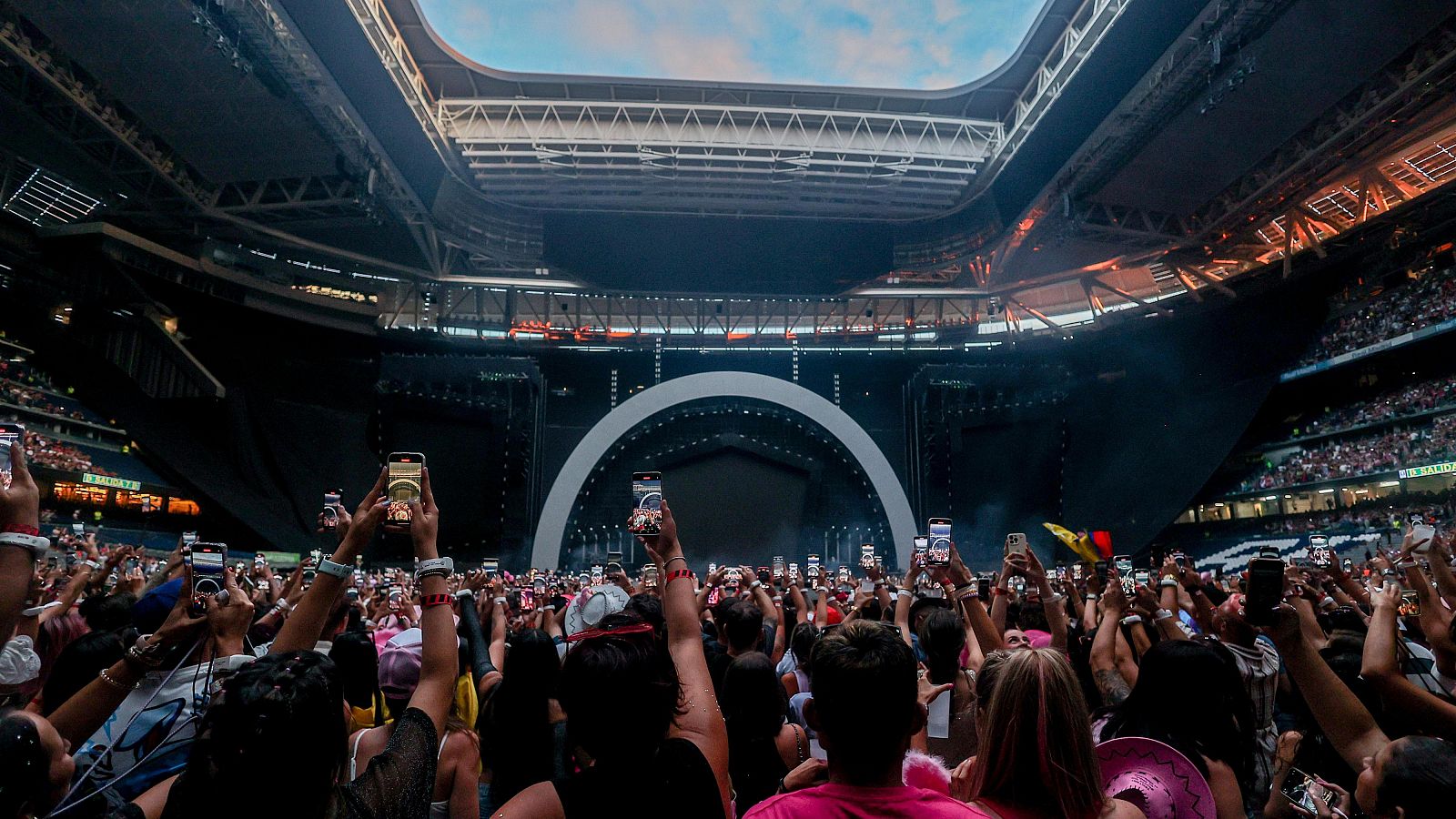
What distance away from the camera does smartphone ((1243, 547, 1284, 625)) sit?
229 centimetres

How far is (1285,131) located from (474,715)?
66.4ft

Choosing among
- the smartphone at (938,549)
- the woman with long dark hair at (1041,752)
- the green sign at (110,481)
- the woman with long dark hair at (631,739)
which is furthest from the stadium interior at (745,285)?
the woman with long dark hair at (631,739)

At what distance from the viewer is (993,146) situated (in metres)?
23.3

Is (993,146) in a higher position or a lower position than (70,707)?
higher

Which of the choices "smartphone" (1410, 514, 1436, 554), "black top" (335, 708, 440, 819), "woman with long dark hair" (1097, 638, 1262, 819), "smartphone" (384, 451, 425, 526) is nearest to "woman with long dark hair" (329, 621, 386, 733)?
"smartphone" (384, 451, 425, 526)

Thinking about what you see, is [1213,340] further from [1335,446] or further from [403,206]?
[403,206]

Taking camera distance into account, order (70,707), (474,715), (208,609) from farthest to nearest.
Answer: (474,715) → (208,609) → (70,707)

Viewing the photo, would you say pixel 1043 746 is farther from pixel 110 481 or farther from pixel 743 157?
pixel 110 481

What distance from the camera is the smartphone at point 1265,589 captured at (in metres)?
2.29

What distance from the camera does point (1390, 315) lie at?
2141 cm

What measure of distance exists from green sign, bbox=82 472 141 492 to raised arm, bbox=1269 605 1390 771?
23.9 m

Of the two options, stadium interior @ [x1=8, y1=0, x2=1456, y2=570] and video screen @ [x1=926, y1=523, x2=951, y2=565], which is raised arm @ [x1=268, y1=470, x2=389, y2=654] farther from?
stadium interior @ [x1=8, y1=0, x2=1456, y2=570]

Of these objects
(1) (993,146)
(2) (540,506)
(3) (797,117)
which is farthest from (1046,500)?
(2) (540,506)

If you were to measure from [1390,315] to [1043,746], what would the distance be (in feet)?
83.5
